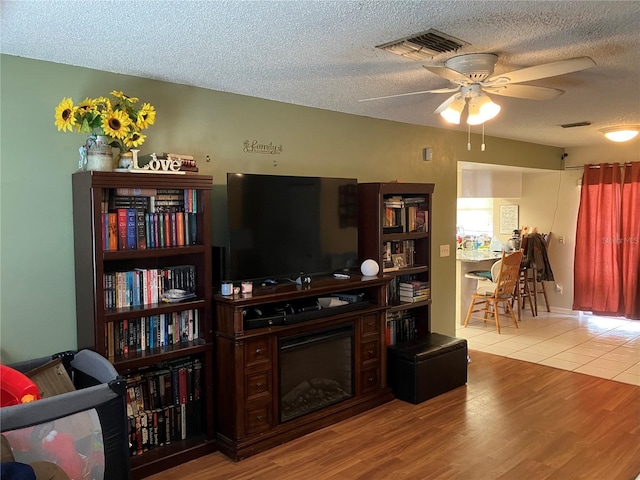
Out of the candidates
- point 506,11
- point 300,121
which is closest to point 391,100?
point 300,121

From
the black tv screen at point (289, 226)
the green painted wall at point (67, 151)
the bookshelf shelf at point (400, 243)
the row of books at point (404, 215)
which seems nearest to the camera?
the green painted wall at point (67, 151)

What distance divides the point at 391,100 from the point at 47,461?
3050 millimetres

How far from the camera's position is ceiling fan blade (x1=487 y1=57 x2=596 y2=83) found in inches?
92.5

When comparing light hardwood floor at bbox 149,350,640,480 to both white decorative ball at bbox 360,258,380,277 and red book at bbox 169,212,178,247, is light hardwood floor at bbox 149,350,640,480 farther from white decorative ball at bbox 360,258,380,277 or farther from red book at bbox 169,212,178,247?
red book at bbox 169,212,178,247

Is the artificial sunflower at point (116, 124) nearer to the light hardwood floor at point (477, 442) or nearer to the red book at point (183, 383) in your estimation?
the red book at point (183, 383)

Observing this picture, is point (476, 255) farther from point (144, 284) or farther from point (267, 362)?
point (144, 284)

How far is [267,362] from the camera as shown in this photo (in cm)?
318

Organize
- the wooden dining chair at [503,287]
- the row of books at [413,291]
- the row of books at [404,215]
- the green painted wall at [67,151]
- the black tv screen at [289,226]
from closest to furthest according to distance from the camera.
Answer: the green painted wall at [67,151]
the black tv screen at [289,226]
the row of books at [404,215]
the row of books at [413,291]
the wooden dining chair at [503,287]

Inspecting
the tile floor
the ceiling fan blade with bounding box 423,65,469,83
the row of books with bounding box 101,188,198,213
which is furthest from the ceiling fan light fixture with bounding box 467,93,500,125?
the tile floor

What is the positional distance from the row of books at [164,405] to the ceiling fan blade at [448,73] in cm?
215

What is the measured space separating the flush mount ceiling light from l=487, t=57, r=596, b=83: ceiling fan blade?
2.88 meters

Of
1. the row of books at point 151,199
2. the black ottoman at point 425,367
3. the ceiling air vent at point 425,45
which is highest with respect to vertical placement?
the ceiling air vent at point 425,45

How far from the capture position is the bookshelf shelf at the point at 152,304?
8.83 ft

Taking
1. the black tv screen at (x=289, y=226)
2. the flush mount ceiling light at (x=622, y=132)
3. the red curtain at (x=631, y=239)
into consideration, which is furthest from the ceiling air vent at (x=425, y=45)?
the red curtain at (x=631, y=239)
